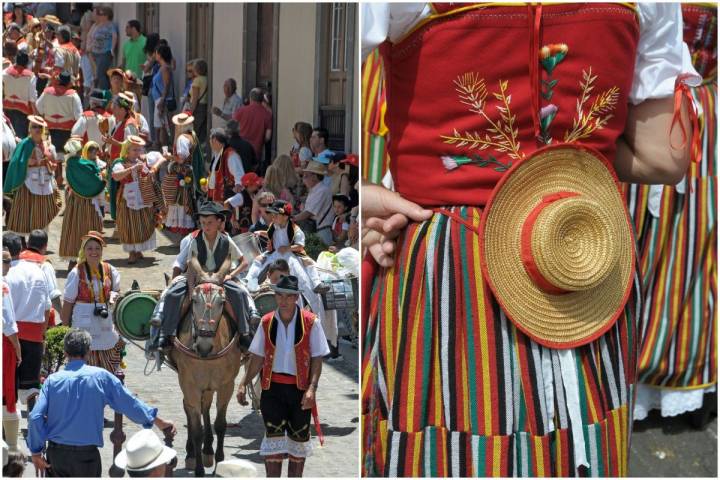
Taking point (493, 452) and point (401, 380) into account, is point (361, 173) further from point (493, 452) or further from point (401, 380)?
point (493, 452)

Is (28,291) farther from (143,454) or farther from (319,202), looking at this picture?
(319,202)

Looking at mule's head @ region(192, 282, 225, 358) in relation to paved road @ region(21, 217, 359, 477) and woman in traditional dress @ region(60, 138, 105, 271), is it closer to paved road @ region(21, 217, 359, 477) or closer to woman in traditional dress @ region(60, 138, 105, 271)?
paved road @ region(21, 217, 359, 477)

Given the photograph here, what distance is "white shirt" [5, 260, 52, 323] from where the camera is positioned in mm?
8492

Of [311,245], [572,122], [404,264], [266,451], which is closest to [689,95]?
[572,122]

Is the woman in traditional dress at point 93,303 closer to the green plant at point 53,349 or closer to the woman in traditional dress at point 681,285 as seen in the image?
the green plant at point 53,349

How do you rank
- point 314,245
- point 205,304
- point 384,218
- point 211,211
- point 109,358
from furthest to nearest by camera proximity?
point 314,245 → point 109,358 → point 211,211 → point 205,304 → point 384,218

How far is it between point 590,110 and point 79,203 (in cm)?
1110

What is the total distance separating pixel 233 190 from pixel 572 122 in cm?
1033

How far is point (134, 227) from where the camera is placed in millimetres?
14250

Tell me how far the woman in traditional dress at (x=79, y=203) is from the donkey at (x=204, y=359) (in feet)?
17.8

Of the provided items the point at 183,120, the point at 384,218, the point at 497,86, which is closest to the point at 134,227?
the point at 183,120

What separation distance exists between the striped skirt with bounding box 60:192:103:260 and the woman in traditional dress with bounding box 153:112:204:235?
739 millimetres

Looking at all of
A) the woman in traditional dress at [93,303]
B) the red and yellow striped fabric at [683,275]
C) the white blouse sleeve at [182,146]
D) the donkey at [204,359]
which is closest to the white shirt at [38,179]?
the white blouse sleeve at [182,146]

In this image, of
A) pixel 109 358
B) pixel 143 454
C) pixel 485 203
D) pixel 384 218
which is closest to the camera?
pixel 485 203
